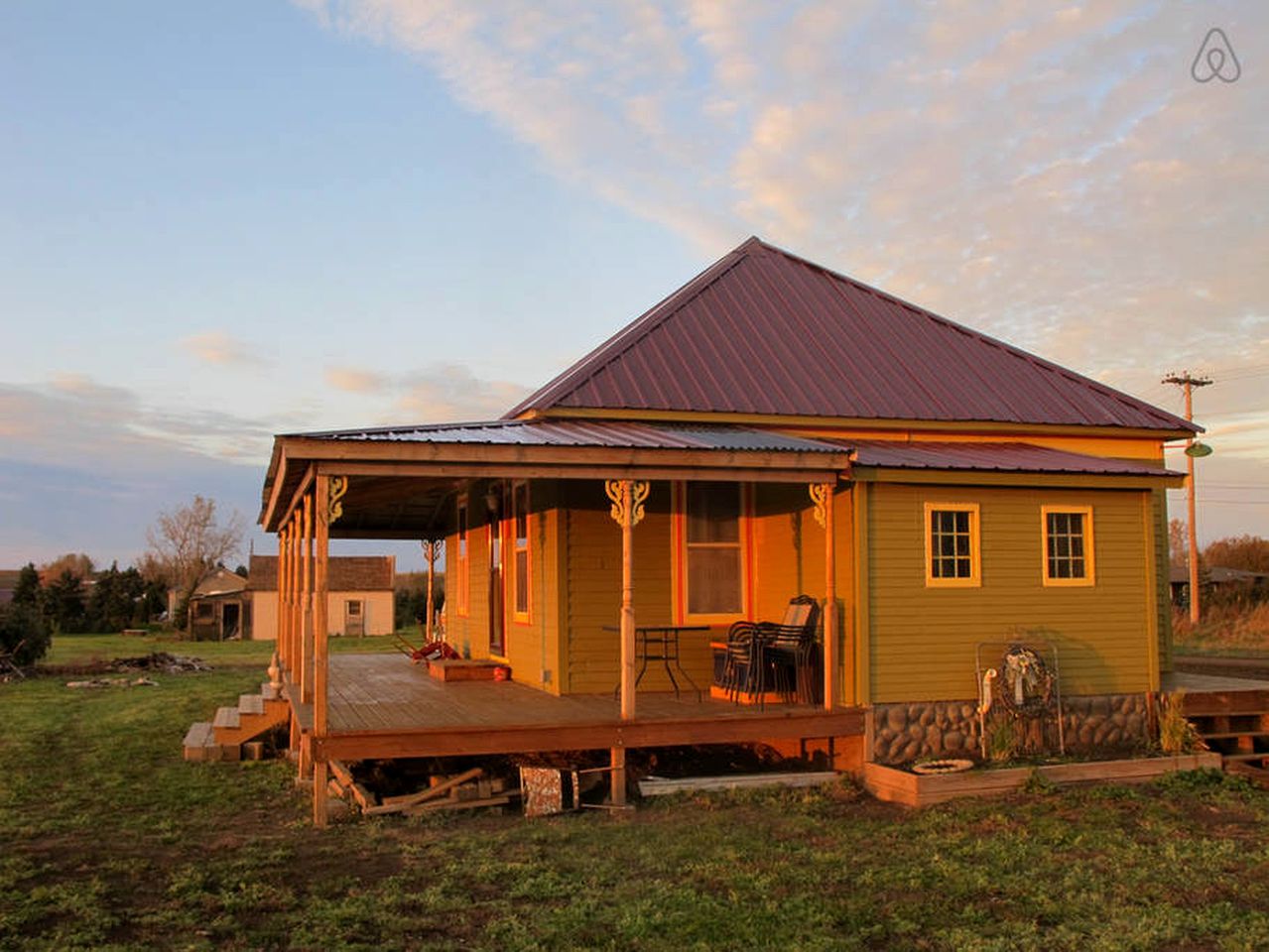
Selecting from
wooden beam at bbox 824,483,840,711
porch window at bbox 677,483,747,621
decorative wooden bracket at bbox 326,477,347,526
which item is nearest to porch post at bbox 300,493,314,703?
decorative wooden bracket at bbox 326,477,347,526

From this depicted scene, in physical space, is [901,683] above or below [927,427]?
below

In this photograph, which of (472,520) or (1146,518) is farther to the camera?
(472,520)

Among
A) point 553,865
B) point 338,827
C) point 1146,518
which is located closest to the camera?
point 553,865

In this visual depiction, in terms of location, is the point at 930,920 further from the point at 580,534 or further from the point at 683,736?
the point at 580,534

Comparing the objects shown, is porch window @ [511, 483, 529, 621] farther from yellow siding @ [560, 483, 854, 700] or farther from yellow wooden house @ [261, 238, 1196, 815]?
yellow siding @ [560, 483, 854, 700]

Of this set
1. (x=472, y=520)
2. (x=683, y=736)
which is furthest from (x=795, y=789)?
(x=472, y=520)

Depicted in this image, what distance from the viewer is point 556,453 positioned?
944 centimetres

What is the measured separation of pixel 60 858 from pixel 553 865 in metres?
3.41

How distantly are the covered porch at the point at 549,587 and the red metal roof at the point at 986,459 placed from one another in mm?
697

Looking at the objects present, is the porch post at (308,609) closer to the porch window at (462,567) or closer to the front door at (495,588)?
the front door at (495,588)

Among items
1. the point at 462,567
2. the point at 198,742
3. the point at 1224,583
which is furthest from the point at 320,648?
the point at 1224,583

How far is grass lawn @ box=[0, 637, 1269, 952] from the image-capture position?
19.8 ft

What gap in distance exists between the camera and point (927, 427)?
12.9 m

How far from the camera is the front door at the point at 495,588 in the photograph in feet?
46.4
